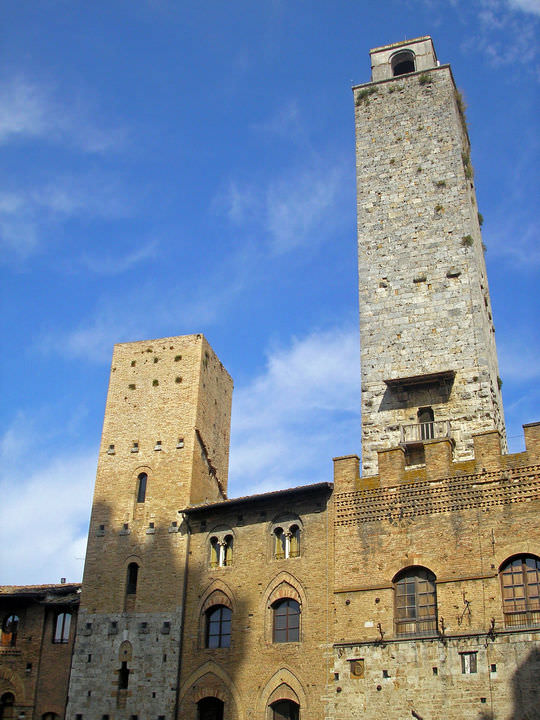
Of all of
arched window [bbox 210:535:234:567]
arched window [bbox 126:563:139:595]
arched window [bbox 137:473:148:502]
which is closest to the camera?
arched window [bbox 210:535:234:567]

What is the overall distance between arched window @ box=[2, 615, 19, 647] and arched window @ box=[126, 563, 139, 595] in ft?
16.0

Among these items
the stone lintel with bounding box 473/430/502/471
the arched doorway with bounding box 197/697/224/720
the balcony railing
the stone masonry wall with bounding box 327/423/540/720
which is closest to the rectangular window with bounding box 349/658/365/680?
the stone masonry wall with bounding box 327/423/540/720

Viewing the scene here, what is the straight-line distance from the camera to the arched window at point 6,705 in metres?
27.0

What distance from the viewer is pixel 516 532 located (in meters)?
20.8

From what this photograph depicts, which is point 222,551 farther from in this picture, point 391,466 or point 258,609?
point 391,466

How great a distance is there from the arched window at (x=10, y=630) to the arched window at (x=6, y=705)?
162 centimetres

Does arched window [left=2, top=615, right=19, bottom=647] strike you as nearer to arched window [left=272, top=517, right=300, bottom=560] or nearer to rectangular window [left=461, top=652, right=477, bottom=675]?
arched window [left=272, top=517, right=300, bottom=560]

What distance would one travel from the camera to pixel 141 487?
91.8ft

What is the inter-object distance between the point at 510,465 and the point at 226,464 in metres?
12.8

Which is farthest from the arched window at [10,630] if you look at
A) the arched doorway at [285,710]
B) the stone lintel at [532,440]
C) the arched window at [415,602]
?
the stone lintel at [532,440]

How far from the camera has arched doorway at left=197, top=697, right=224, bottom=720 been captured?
76.8ft

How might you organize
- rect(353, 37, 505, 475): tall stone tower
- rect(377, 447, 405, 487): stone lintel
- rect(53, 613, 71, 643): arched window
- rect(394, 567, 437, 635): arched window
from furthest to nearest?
rect(53, 613, 71, 643): arched window
rect(353, 37, 505, 475): tall stone tower
rect(377, 447, 405, 487): stone lintel
rect(394, 567, 437, 635): arched window

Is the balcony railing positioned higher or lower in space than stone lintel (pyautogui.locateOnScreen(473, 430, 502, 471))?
higher

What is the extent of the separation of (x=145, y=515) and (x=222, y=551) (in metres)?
3.30
